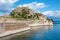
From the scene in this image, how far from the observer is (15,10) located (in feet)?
473

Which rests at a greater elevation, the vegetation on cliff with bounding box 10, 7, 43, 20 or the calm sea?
the vegetation on cliff with bounding box 10, 7, 43, 20

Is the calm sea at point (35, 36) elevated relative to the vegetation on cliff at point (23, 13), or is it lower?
lower

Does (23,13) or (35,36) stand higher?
(23,13)

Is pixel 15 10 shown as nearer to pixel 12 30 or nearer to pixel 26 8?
pixel 26 8

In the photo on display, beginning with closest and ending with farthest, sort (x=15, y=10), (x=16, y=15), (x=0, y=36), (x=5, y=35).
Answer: (x=0, y=36) → (x=5, y=35) → (x=16, y=15) → (x=15, y=10)

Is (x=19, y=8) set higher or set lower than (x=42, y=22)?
higher

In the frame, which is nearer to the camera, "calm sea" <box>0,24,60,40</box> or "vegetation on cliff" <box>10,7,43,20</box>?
"calm sea" <box>0,24,60,40</box>

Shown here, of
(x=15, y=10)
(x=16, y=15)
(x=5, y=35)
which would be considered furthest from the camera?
(x=15, y=10)

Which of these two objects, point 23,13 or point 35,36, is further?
point 23,13

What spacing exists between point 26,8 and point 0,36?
9630 cm

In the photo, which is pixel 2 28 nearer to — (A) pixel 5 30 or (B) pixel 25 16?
(A) pixel 5 30

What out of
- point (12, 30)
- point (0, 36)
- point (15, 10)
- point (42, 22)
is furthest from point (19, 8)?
point (0, 36)

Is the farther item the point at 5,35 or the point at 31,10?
the point at 31,10

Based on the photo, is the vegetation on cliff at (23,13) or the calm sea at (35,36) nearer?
the calm sea at (35,36)
